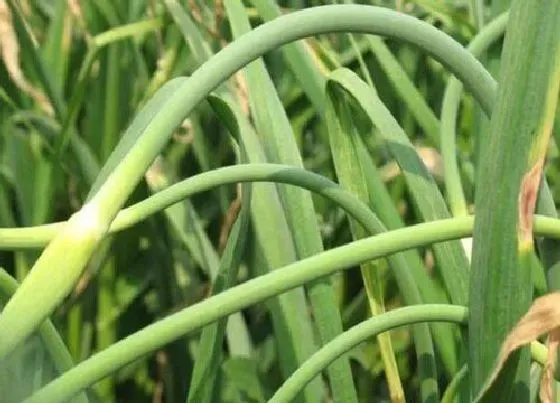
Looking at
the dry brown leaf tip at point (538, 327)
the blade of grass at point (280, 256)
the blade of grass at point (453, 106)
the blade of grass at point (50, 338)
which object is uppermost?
the blade of grass at point (453, 106)

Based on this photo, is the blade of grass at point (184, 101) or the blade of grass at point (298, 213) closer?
the blade of grass at point (184, 101)

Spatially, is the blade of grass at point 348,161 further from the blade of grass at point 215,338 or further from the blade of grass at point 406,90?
the blade of grass at point 406,90

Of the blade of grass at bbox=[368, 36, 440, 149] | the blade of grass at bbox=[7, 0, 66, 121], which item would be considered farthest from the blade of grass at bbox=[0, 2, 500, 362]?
the blade of grass at bbox=[7, 0, 66, 121]

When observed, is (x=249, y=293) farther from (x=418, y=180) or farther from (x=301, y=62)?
(x=301, y=62)

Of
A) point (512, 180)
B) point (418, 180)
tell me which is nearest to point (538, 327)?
point (512, 180)

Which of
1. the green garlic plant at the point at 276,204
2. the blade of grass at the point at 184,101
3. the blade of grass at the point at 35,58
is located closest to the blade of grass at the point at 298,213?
the green garlic plant at the point at 276,204

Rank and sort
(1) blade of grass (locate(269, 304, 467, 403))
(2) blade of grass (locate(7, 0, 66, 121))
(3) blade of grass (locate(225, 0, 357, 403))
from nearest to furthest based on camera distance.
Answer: (1) blade of grass (locate(269, 304, 467, 403))
(3) blade of grass (locate(225, 0, 357, 403))
(2) blade of grass (locate(7, 0, 66, 121))

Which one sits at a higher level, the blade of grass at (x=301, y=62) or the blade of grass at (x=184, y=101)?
the blade of grass at (x=301, y=62)

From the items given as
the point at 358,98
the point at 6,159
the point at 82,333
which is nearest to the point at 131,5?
the point at 6,159

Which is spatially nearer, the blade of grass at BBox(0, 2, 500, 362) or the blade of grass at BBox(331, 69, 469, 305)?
the blade of grass at BBox(0, 2, 500, 362)

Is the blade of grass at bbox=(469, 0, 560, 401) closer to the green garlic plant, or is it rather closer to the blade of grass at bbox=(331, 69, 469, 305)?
the green garlic plant
